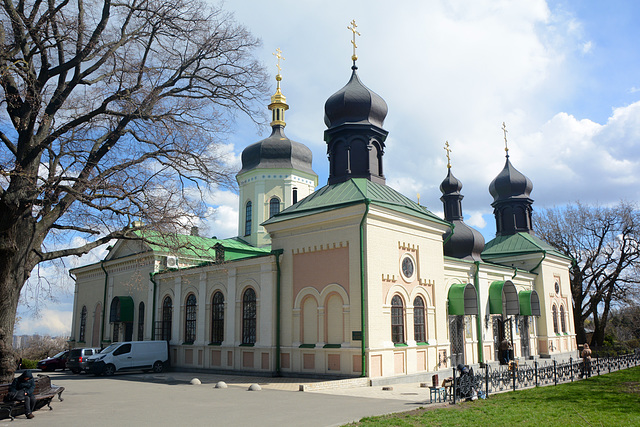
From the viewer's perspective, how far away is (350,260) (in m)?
17.7

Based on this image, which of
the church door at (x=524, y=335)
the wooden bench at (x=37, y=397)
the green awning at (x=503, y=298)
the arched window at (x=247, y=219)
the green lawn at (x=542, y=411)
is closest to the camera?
the green lawn at (x=542, y=411)

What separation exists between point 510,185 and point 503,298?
9.95 meters

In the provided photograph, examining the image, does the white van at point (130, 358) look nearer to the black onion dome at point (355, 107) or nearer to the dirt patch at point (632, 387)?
the black onion dome at point (355, 107)

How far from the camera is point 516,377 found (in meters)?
15.4

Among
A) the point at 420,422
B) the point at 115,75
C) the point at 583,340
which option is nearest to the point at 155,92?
the point at 115,75

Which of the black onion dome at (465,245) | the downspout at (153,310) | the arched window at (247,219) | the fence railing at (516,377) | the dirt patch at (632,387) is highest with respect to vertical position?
the arched window at (247,219)

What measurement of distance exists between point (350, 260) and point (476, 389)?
620 centimetres

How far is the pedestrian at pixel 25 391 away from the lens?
11.0 m

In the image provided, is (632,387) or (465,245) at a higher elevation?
(465,245)

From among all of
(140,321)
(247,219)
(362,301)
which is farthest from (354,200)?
(140,321)

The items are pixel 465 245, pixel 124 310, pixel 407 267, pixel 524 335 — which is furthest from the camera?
pixel 465 245

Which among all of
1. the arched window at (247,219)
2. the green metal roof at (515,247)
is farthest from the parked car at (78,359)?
the green metal roof at (515,247)

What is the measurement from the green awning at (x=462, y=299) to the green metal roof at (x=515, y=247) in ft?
29.3

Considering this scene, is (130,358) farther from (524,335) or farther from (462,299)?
(524,335)
